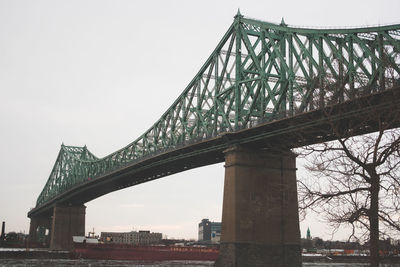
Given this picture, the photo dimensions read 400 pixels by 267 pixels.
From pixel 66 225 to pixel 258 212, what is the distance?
73.2 metres

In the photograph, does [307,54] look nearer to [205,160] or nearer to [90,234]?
[205,160]

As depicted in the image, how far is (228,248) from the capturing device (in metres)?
43.9

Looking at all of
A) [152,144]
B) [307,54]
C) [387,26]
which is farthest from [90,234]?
[387,26]

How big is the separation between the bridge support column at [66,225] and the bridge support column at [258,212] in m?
68.9

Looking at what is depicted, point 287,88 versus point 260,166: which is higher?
point 287,88

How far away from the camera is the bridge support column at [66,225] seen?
107375 mm

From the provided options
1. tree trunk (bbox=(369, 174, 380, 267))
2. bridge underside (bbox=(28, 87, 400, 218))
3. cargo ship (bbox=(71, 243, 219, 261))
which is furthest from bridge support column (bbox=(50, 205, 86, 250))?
tree trunk (bbox=(369, 174, 380, 267))

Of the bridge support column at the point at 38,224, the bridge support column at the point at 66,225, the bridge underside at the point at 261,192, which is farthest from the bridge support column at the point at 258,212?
the bridge support column at the point at 38,224

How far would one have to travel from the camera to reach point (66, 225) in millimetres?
109688

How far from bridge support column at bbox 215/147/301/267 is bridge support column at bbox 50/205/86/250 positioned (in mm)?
68950

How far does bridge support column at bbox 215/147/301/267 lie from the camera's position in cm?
4378

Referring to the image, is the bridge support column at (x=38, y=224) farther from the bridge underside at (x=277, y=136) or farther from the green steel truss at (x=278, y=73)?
the green steel truss at (x=278, y=73)

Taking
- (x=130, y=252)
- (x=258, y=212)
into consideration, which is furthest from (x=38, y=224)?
(x=258, y=212)

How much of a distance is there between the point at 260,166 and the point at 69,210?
2948 inches
